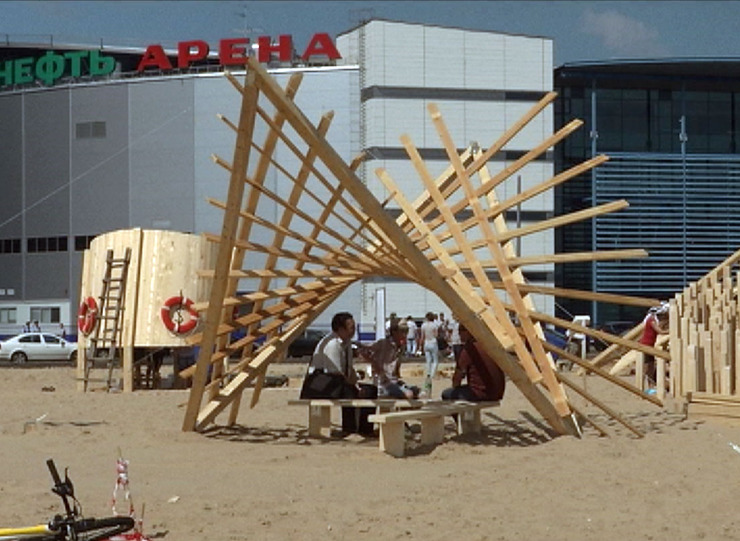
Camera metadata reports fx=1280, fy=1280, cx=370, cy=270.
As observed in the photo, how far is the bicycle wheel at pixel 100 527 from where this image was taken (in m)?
6.09

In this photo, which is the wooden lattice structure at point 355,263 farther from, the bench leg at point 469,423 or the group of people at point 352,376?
the bench leg at point 469,423

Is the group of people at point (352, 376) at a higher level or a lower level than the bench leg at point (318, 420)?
higher

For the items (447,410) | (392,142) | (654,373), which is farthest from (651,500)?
Answer: (392,142)

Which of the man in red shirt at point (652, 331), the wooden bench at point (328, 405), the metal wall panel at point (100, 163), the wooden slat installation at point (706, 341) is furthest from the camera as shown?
the metal wall panel at point (100, 163)

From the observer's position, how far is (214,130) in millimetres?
50281

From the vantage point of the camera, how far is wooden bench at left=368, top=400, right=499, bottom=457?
11586mm

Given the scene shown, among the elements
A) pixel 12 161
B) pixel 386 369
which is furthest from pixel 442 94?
pixel 386 369

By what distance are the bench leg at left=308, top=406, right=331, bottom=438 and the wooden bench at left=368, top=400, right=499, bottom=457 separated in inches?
31.7

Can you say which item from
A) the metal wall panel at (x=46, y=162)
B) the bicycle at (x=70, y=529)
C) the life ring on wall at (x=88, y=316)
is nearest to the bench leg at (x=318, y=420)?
the bicycle at (x=70, y=529)

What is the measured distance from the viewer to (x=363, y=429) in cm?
1346

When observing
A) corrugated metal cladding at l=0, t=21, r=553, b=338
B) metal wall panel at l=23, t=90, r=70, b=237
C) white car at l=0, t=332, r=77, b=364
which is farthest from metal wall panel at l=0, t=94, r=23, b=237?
white car at l=0, t=332, r=77, b=364

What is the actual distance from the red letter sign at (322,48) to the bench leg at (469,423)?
39.4 meters

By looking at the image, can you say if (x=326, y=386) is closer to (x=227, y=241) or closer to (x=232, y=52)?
(x=227, y=241)

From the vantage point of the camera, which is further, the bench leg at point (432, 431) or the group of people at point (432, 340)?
the group of people at point (432, 340)
